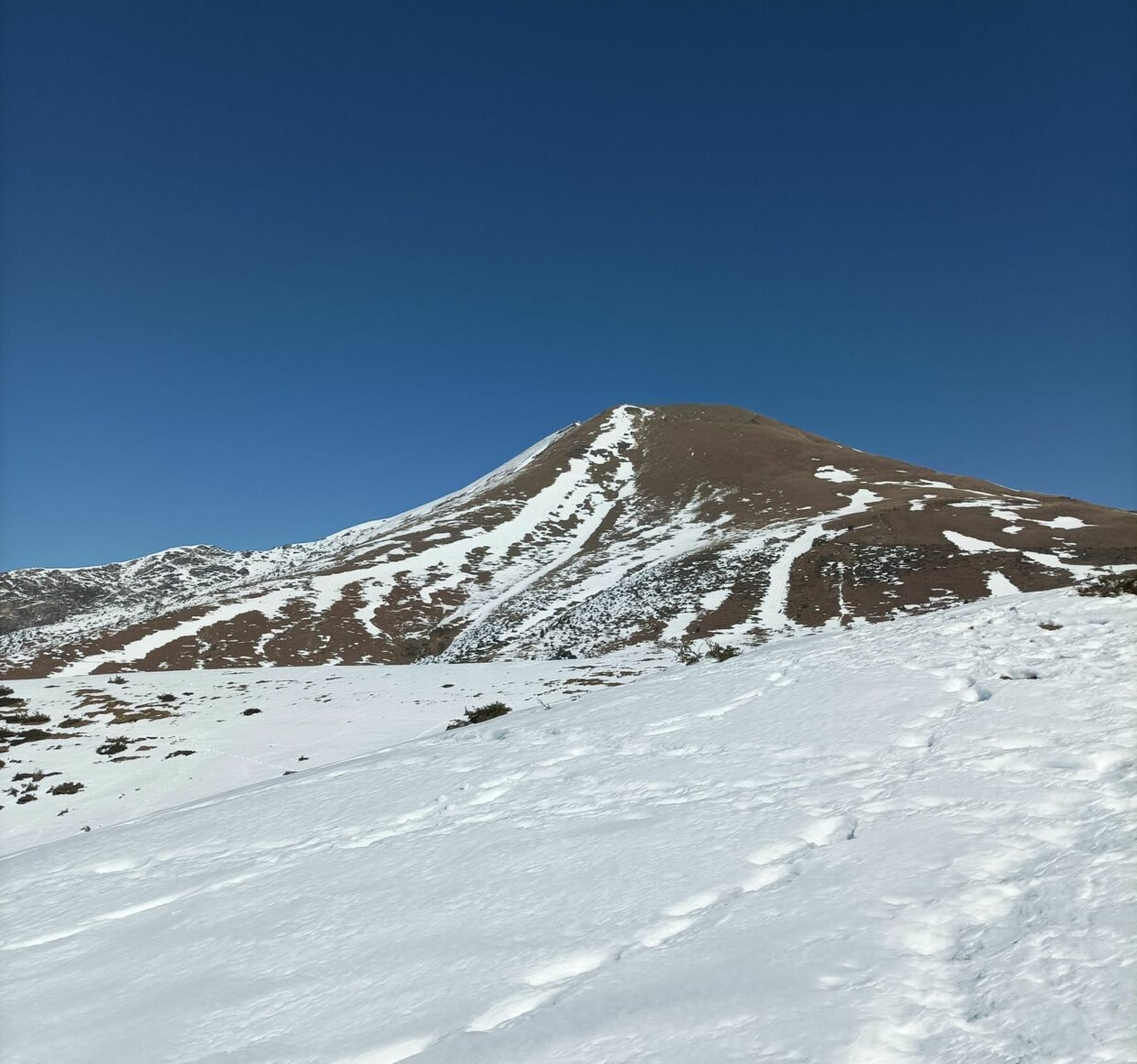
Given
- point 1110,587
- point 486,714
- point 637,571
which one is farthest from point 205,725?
point 637,571

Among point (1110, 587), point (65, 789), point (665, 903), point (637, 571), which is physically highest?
point (637, 571)

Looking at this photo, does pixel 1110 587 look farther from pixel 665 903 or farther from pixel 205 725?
pixel 205 725

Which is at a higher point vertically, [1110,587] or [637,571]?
[637,571]

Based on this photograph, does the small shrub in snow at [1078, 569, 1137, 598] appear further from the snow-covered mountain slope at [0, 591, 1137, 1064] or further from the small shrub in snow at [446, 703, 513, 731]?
the small shrub in snow at [446, 703, 513, 731]

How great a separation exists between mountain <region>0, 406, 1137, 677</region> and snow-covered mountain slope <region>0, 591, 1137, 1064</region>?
3316 cm

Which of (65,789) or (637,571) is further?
(637,571)

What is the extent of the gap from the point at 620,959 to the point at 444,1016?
1197 mm

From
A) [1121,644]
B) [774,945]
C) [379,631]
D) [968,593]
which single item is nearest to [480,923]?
[774,945]

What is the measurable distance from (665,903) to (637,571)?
61812 mm

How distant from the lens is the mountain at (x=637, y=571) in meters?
49.2

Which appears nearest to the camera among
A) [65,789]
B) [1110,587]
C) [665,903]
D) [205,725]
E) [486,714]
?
[665,903]

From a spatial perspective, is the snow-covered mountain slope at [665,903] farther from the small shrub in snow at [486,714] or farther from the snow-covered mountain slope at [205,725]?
the snow-covered mountain slope at [205,725]

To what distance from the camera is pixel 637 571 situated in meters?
66.7

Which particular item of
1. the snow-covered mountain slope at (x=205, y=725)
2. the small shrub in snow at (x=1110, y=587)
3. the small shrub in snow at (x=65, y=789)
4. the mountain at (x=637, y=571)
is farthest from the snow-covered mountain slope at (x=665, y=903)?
the mountain at (x=637, y=571)
